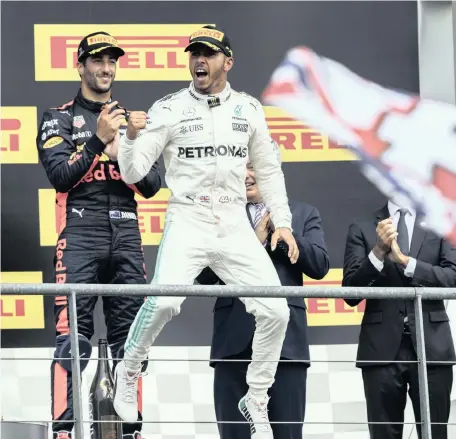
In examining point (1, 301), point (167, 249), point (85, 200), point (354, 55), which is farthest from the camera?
point (354, 55)

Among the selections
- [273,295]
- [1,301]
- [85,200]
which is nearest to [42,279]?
[1,301]

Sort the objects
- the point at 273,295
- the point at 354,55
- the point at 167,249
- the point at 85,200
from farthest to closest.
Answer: the point at 354,55, the point at 85,200, the point at 167,249, the point at 273,295

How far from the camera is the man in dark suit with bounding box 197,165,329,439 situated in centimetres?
448

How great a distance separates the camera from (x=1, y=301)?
222 inches

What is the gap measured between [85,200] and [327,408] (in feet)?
5.46

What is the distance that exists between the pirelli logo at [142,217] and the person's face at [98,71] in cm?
102

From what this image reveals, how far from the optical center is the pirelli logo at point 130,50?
5.83 meters

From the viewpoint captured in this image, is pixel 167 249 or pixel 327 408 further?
pixel 327 408

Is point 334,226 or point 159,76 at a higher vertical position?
point 159,76

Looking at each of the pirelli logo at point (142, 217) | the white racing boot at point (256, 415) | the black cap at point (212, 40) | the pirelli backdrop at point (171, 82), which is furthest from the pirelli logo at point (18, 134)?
the white racing boot at point (256, 415)

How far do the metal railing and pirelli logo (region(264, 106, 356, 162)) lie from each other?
186 centimetres

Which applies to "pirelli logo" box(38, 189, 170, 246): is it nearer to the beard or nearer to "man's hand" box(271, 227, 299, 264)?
the beard

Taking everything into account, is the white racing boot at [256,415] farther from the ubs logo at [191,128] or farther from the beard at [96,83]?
the beard at [96,83]

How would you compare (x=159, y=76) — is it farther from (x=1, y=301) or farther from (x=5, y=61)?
(x=1, y=301)
